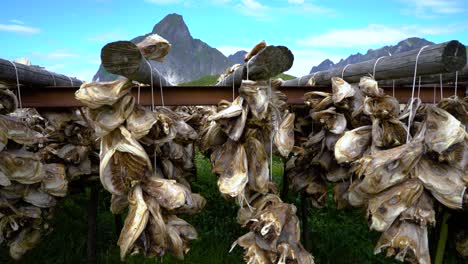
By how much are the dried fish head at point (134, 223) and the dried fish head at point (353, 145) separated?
117 cm

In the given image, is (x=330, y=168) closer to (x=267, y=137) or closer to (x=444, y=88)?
(x=267, y=137)

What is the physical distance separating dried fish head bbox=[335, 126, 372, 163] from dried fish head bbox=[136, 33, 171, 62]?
1.19 meters

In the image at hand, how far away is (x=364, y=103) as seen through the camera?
273cm

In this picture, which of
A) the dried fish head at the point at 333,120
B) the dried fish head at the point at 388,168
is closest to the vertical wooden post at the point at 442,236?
the dried fish head at the point at 333,120

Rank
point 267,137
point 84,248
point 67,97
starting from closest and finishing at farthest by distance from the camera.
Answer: point 267,137 < point 67,97 < point 84,248

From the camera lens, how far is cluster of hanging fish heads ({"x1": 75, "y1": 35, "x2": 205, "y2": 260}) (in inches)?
83.8

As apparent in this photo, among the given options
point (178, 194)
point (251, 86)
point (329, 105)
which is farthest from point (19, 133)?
point (329, 105)

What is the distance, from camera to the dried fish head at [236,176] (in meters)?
2.36

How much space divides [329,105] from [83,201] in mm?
5978

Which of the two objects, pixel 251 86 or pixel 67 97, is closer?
pixel 251 86

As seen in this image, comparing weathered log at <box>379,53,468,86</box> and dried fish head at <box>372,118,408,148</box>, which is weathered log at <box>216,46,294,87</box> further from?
weathered log at <box>379,53,468,86</box>

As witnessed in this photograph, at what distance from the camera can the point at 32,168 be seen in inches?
111

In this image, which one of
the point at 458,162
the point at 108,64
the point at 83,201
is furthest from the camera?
the point at 83,201

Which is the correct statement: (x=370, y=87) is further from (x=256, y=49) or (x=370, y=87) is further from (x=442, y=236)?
(x=442, y=236)
